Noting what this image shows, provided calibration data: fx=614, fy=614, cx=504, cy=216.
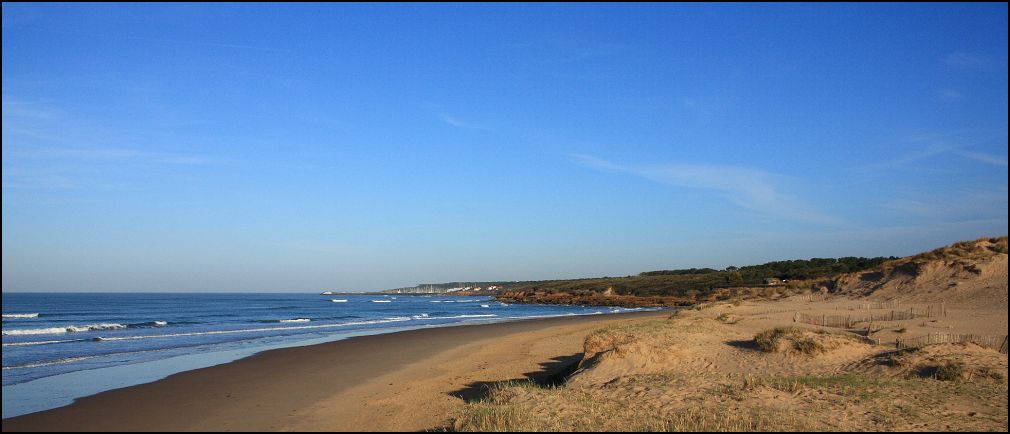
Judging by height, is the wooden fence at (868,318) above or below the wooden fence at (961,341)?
below

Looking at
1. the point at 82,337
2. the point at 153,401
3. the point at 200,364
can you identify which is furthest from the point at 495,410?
the point at 82,337

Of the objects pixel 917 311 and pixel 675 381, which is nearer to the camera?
pixel 675 381

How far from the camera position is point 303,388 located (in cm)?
1636

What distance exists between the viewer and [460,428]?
33.1 ft

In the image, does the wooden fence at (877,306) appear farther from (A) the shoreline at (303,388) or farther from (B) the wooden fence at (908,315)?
(A) the shoreline at (303,388)

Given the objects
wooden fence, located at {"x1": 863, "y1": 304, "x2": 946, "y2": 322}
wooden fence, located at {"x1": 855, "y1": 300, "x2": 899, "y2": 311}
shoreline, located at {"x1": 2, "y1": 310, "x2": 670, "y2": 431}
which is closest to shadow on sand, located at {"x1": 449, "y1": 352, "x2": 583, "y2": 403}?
shoreline, located at {"x1": 2, "y1": 310, "x2": 670, "y2": 431}

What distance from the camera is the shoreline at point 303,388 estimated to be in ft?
39.6

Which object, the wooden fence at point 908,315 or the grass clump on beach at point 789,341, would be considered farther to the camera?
the wooden fence at point 908,315

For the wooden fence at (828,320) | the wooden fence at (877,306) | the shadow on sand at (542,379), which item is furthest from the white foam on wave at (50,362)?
the wooden fence at (877,306)

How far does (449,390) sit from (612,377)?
164 inches

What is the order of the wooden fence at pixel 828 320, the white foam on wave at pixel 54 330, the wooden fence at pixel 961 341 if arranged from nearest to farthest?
the wooden fence at pixel 961 341
the wooden fence at pixel 828 320
the white foam on wave at pixel 54 330

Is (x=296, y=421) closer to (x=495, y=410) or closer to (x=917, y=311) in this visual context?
(x=495, y=410)

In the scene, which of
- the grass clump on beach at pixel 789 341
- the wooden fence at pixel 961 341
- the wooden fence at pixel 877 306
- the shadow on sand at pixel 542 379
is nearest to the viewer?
the shadow on sand at pixel 542 379

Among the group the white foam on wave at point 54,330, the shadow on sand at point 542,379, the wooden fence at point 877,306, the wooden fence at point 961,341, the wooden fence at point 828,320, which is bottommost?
the white foam on wave at point 54,330
